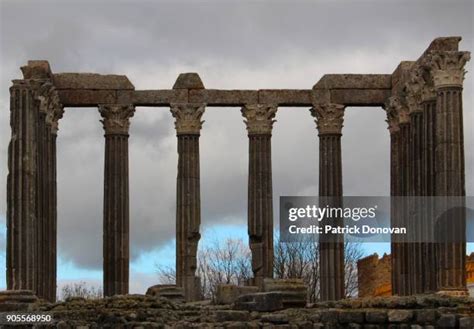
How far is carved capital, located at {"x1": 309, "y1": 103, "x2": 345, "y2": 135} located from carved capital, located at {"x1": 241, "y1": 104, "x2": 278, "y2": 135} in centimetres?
182

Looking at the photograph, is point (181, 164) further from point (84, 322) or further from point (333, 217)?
point (84, 322)

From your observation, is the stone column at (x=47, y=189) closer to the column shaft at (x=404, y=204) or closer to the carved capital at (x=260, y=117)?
the carved capital at (x=260, y=117)

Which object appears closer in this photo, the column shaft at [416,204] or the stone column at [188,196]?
the column shaft at [416,204]

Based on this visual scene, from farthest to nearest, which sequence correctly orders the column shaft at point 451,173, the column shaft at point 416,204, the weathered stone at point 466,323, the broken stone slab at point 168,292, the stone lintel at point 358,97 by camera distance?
the stone lintel at point 358,97 → the column shaft at point 416,204 → the column shaft at point 451,173 → the broken stone slab at point 168,292 → the weathered stone at point 466,323

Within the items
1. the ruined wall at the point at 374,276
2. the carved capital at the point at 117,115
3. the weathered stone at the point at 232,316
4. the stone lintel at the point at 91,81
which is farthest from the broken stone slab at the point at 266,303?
the ruined wall at the point at 374,276

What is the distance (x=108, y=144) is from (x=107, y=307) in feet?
50.1

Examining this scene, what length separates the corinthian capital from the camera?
172ft

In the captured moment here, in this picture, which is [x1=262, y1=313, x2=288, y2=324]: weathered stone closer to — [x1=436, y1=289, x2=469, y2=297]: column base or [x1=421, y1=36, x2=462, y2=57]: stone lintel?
[x1=436, y1=289, x2=469, y2=297]: column base

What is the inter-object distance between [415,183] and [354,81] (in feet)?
21.1

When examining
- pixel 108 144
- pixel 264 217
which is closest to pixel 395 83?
pixel 264 217

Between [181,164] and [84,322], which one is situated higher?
[181,164]

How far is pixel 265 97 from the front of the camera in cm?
6147

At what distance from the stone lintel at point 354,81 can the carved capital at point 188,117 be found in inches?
195

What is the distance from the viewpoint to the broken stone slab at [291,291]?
155 feet
